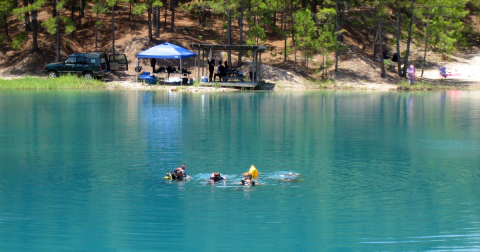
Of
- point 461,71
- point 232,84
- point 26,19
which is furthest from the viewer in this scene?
point 461,71

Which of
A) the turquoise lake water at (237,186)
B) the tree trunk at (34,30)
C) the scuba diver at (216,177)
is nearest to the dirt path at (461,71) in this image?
the turquoise lake water at (237,186)

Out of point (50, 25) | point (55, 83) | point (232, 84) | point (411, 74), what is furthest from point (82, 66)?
point (411, 74)

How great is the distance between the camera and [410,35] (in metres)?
48.5

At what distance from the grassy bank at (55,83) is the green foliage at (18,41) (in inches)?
250

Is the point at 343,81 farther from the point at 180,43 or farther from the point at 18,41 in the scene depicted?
the point at 18,41

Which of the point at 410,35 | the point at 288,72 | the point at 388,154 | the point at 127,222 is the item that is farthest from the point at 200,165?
the point at 410,35

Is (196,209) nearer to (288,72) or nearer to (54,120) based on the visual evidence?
(54,120)

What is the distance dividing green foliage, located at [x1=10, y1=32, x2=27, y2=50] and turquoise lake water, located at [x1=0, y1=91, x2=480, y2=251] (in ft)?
91.1

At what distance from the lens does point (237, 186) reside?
1124cm

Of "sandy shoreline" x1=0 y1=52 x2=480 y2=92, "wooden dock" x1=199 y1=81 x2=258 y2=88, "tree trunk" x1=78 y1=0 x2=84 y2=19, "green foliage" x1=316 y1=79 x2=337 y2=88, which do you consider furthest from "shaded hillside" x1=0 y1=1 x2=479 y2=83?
"wooden dock" x1=199 y1=81 x2=258 y2=88

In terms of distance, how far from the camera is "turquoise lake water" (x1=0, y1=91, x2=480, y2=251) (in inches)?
328

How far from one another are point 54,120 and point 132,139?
6195 millimetres

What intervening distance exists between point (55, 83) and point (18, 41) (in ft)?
31.1

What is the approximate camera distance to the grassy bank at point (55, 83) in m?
40.7
